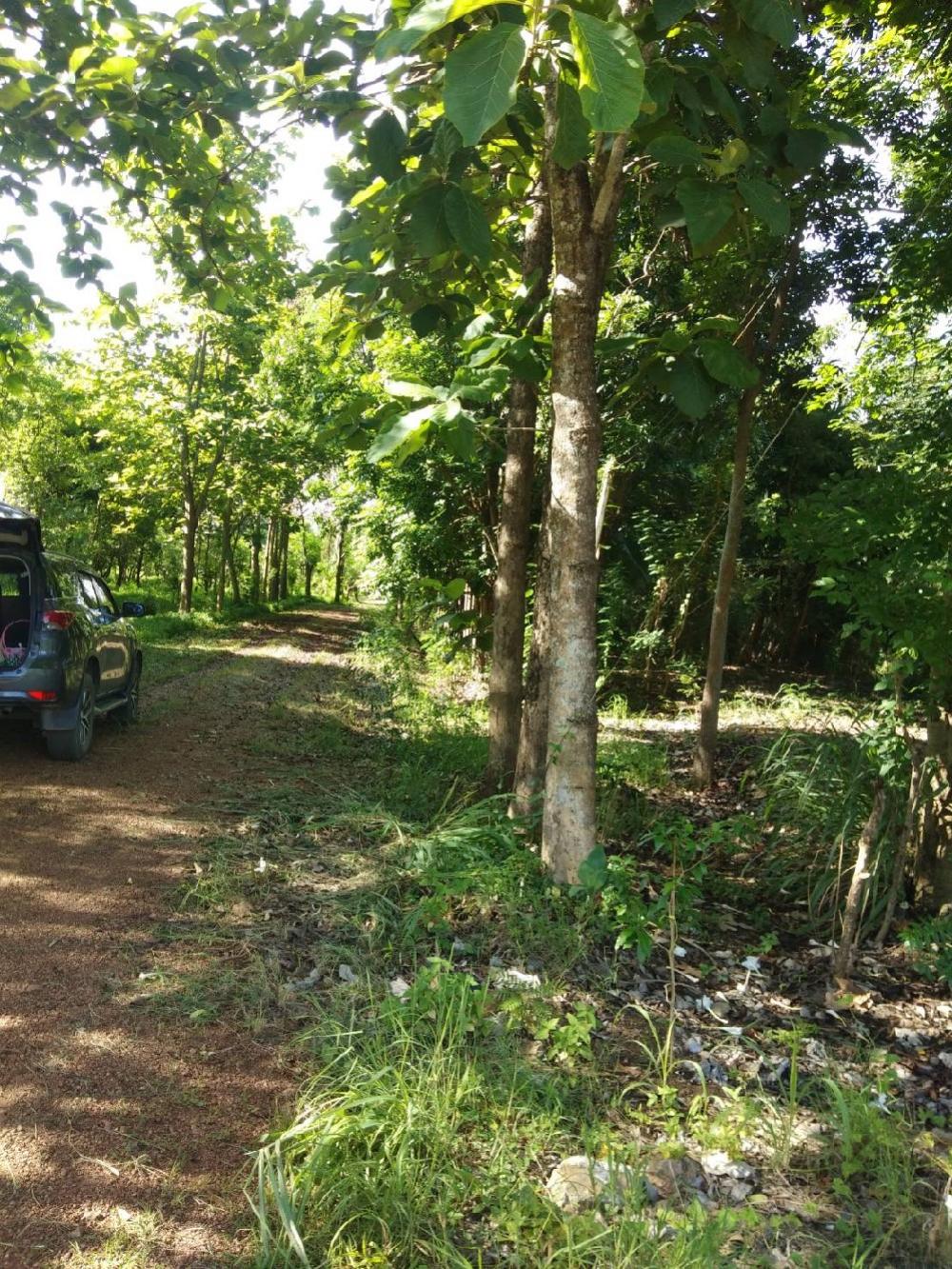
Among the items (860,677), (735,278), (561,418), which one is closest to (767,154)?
(561,418)

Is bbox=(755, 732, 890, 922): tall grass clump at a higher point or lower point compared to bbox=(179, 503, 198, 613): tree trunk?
lower

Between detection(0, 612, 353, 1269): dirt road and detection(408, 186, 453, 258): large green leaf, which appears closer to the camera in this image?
detection(0, 612, 353, 1269): dirt road

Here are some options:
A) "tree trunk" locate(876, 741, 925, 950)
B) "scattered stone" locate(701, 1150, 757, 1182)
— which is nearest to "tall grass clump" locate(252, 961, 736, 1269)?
"scattered stone" locate(701, 1150, 757, 1182)

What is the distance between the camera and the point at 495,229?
6.93 m

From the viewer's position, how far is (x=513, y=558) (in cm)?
675

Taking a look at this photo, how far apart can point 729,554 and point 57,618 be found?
558 cm

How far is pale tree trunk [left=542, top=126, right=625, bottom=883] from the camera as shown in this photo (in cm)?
492

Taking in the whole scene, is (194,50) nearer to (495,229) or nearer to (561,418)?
(495,229)

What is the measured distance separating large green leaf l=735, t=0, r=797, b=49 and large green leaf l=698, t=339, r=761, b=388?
1.20 metres

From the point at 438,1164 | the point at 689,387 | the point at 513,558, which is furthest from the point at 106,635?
the point at 438,1164

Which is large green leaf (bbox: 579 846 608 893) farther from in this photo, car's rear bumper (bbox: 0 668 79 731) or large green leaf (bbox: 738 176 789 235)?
car's rear bumper (bbox: 0 668 79 731)

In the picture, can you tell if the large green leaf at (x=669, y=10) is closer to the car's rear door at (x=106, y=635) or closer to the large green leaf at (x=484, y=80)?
the large green leaf at (x=484, y=80)

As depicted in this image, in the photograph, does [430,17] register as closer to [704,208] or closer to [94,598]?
[704,208]

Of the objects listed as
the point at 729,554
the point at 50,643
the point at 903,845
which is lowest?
the point at 903,845
